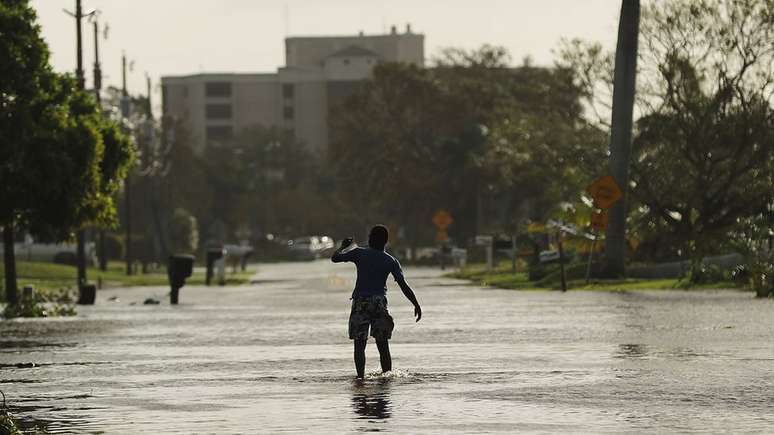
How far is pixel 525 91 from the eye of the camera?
126 m

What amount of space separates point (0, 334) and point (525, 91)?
9388cm

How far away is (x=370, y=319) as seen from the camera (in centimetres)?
2152

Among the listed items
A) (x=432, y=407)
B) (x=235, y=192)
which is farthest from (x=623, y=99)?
(x=235, y=192)

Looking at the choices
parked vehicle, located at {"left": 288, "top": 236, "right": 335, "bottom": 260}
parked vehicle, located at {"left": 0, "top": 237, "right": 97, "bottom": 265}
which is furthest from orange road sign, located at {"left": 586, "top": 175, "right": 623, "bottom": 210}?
parked vehicle, located at {"left": 288, "top": 236, "right": 335, "bottom": 260}

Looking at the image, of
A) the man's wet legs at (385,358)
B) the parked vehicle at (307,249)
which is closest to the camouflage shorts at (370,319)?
the man's wet legs at (385,358)

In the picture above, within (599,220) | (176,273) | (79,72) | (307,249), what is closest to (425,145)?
(307,249)

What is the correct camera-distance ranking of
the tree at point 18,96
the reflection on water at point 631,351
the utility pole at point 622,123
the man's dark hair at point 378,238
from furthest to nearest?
the utility pole at point 622,123
the tree at point 18,96
the reflection on water at point 631,351
the man's dark hair at point 378,238

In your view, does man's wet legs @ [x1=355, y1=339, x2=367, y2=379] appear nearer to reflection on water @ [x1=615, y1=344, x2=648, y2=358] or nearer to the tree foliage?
reflection on water @ [x1=615, y1=344, x2=648, y2=358]

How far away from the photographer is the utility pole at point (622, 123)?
180 feet

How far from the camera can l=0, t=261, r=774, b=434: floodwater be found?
55.7 ft

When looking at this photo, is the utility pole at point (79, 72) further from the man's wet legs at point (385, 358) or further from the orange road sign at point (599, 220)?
the man's wet legs at point (385, 358)

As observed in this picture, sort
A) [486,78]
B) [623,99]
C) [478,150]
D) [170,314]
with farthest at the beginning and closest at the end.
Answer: [486,78], [478,150], [623,99], [170,314]

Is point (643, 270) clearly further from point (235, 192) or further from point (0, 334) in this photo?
point (235, 192)

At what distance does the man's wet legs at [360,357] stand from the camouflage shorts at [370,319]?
64 mm
